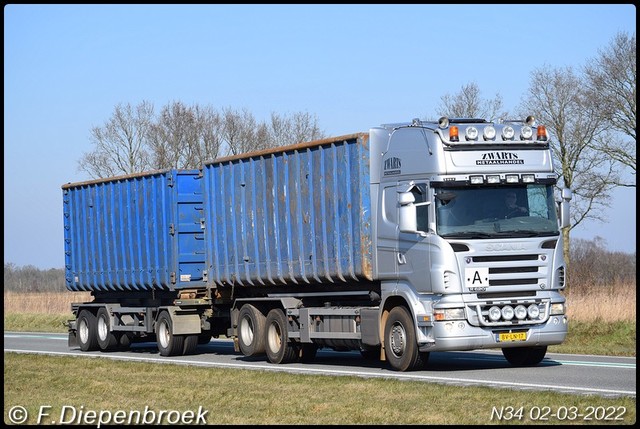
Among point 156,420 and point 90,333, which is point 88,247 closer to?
point 90,333

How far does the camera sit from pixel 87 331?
28.6 m

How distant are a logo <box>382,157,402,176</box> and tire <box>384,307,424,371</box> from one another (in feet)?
6.87

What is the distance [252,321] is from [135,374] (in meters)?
3.60

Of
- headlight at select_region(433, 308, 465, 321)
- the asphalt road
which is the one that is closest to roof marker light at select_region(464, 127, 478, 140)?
headlight at select_region(433, 308, 465, 321)

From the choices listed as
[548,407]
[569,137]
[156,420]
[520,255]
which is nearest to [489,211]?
[520,255]

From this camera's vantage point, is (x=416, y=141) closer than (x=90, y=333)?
Yes

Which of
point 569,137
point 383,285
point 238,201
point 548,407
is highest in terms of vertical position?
point 569,137

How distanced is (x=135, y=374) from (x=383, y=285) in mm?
4142

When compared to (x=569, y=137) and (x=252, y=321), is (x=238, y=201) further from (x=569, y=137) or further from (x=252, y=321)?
(x=569, y=137)

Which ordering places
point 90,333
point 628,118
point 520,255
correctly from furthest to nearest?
1. point 628,118
2. point 90,333
3. point 520,255

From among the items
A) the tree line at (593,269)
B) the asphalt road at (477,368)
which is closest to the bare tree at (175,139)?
the tree line at (593,269)

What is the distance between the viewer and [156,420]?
1303cm

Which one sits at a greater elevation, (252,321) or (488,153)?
(488,153)

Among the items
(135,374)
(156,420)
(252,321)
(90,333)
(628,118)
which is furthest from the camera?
(628,118)
